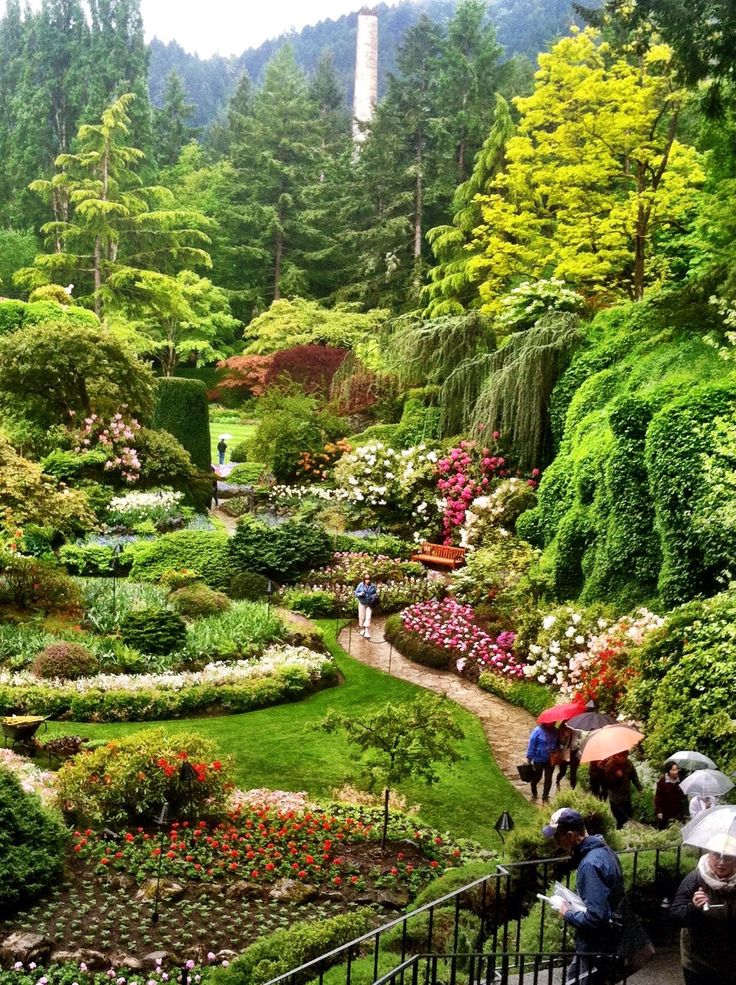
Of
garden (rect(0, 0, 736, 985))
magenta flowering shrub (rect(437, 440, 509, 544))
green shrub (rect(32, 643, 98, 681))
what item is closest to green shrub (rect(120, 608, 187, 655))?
garden (rect(0, 0, 736, 985))

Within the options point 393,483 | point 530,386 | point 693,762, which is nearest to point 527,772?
point 693,762

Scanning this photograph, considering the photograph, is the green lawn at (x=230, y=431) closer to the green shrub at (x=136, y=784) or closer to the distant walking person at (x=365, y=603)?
the distant walking person at (x=365, y=603)

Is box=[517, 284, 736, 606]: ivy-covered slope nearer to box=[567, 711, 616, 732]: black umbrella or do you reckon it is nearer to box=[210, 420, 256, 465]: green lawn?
box=[567, 711, 616, 732]: black umbrella

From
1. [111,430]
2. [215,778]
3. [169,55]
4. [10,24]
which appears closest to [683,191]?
[111,430]

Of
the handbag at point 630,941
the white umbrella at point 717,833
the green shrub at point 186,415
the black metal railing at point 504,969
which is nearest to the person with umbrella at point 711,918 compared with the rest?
the white umbrella at point 717,833

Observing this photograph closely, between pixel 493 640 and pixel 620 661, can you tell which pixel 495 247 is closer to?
pixel 493 640

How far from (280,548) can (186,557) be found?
191 cm

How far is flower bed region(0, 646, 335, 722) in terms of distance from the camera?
13.0 m

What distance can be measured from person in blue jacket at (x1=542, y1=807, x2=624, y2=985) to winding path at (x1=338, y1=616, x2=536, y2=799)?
→ 18.7 ft

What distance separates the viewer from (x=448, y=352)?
24.1 metres

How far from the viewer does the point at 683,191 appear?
76.6ft

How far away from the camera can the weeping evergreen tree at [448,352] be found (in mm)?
23297

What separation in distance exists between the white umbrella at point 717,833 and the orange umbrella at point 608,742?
132 inches

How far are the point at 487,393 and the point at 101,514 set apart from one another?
9089 mm
